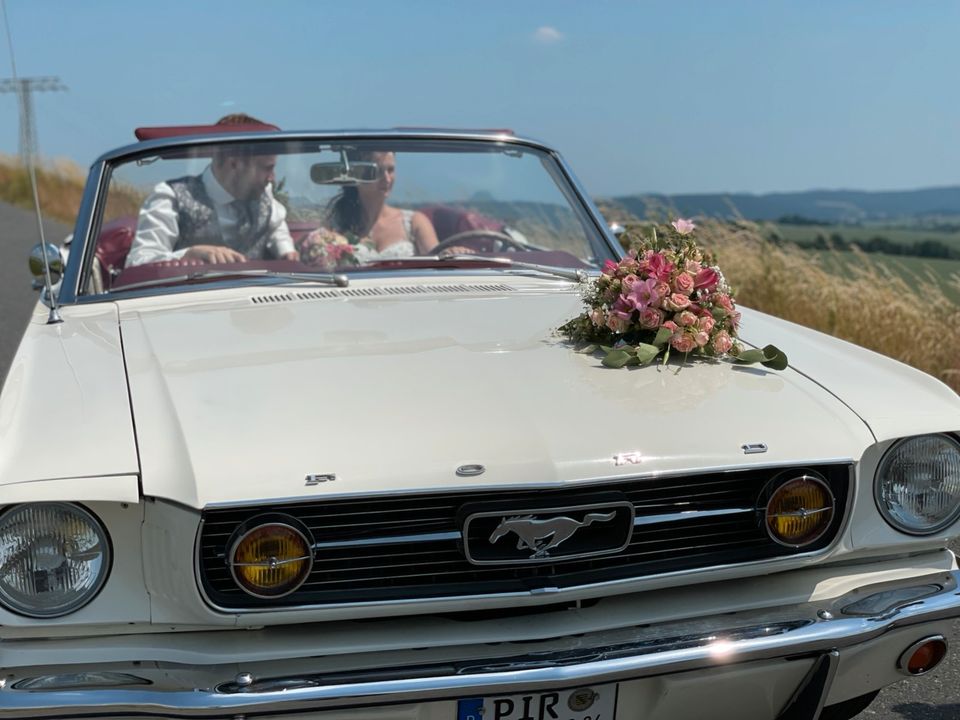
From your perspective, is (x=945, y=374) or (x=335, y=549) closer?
Result: (x=335, y=549)

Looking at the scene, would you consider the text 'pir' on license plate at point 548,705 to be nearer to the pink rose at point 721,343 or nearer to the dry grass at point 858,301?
the pink rose at point 721,343

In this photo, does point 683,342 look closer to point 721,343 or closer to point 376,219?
point 721,343

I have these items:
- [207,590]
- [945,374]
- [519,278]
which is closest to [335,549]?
[207,590]

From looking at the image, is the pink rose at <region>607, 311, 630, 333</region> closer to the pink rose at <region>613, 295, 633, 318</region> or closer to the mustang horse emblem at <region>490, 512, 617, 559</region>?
the pink rose at <region>613, 295, 633, 318</region>

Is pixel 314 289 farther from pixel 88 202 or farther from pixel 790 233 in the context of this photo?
pixel 790 233

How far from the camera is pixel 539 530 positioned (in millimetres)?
2078

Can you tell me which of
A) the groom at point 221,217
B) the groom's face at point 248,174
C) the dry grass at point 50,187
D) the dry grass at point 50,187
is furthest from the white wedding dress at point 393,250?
the dry grass at point 50,187

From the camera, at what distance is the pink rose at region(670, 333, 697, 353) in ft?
8.79

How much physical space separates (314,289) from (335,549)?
4.63 feet

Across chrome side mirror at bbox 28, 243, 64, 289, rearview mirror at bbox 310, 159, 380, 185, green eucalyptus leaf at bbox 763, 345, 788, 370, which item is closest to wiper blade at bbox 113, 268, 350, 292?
chrome side mirror at bbox 28, 243, 64, 289

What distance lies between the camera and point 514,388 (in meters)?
2.37

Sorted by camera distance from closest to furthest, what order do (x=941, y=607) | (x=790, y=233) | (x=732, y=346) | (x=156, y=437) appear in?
(x=156, y=437) → (x=941, y=607) → (x=732, y=346) → (x=790, y=233)

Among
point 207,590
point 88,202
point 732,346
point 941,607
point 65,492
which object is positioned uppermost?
point 88,202

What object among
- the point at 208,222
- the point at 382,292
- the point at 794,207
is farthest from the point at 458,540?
the point at 794,207
